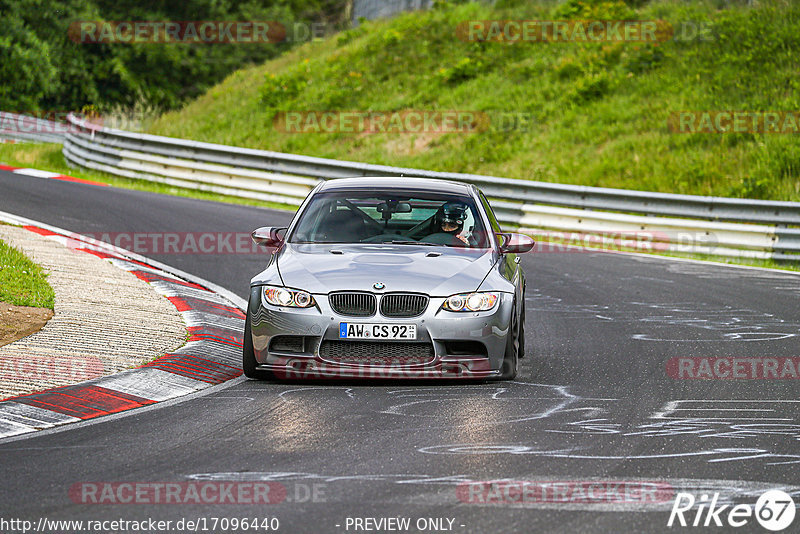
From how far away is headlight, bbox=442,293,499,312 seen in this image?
26.6 feet

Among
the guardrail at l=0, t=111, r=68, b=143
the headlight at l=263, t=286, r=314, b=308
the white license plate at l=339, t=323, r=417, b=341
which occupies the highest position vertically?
the guardrail at l=0, t=111, r=68, b=143

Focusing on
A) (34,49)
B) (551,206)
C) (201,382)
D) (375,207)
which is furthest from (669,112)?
(34,49)

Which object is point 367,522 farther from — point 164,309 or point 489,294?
point 164,309

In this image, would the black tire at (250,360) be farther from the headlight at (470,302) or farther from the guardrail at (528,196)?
the guardrail at (528,196)

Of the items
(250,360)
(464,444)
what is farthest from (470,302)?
(464,444)

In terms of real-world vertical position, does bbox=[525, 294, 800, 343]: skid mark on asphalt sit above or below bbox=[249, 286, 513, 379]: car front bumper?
below

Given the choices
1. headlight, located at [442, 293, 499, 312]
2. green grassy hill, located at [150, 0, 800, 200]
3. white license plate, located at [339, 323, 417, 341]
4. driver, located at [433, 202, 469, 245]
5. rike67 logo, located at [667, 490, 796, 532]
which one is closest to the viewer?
rike67 logo, located at [667, 490, 796, 532]

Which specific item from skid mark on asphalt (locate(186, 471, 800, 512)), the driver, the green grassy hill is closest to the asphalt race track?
skid mark on asphalt (locate(186, 471, 800, 512))

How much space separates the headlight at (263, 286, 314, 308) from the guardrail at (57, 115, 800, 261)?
1144 centimetres

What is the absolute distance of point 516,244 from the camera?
916cm

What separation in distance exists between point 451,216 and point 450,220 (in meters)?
0.05

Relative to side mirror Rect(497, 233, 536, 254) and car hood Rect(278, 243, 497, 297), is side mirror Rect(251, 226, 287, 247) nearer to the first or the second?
car hood Rect(278, 243, 497, 297)

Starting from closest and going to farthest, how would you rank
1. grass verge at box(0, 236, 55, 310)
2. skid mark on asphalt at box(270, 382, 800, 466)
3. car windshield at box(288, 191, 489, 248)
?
skid mark on asphalt at box(270, 382, 800, 466), car windshield at box(288, 191, 489, 248), grass verge at box(0, 236, 55, 310)

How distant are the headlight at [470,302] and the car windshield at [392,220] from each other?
1.04 meters
